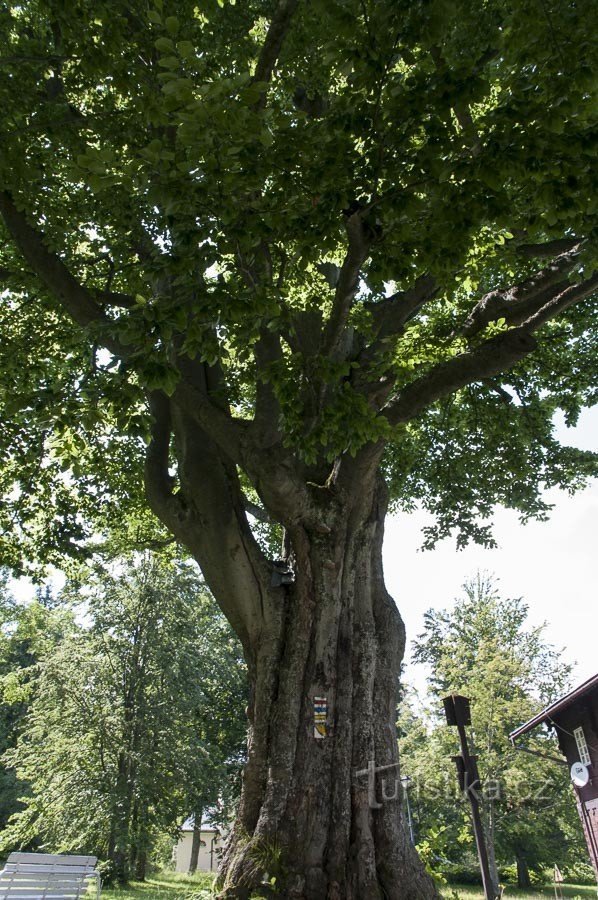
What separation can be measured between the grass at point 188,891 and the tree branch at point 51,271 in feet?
19.4

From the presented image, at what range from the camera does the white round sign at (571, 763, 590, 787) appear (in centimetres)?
1497

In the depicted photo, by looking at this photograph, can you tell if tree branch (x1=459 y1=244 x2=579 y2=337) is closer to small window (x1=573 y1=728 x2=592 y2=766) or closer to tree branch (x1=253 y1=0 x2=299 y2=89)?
tree branch (x1=253 y1=0 x2=299 y2=89)

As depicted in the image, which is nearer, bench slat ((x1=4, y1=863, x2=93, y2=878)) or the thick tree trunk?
the thick tree trunk

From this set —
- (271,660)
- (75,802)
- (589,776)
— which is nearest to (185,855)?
(75,802)


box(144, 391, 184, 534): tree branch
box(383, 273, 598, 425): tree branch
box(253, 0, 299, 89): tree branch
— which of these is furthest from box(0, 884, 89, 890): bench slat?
box(253, 0, 299, 89): tree branch

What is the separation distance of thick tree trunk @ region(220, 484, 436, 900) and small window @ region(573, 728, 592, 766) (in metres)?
10.7

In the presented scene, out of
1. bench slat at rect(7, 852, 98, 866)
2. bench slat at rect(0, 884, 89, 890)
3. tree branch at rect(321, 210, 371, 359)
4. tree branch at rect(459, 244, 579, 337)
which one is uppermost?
tree branch at rect(459, 244, 579, 337)

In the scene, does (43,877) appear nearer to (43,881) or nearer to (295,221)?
(43,881)

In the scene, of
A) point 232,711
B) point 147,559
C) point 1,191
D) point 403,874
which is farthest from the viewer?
point 232,711

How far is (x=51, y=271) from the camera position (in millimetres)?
7363

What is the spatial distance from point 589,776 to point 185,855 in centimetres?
4784

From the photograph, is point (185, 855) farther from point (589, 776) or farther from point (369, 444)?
point (369, 444)

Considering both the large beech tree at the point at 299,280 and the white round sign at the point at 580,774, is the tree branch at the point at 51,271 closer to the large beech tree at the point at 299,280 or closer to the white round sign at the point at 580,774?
the large beech tree at the point at 299,280

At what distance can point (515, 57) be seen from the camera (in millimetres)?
5160
